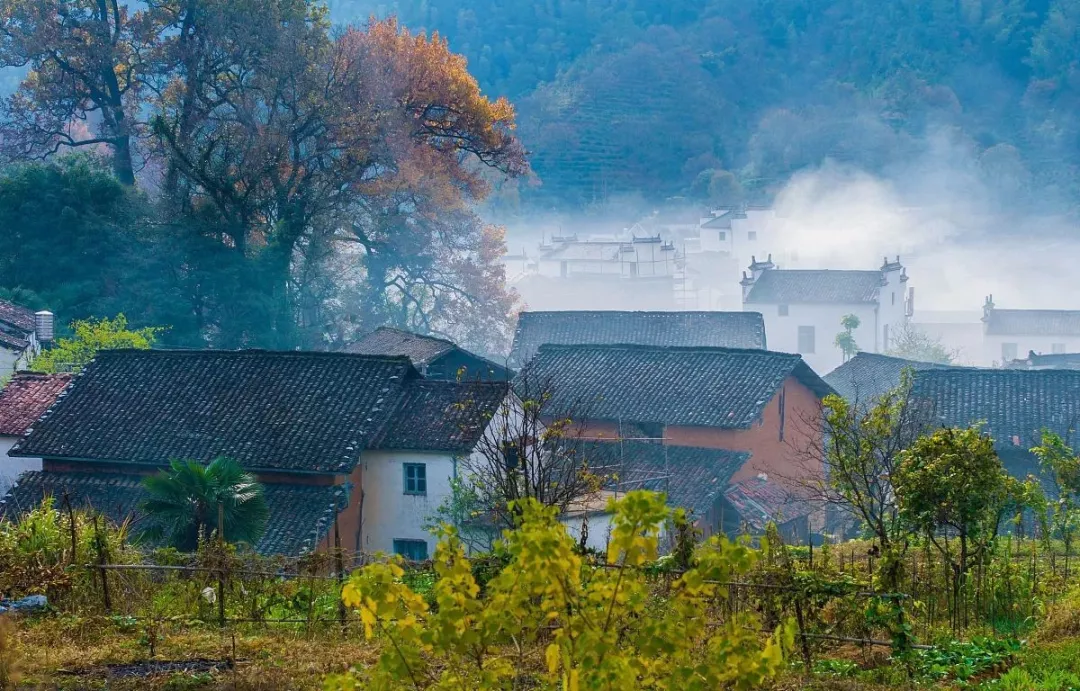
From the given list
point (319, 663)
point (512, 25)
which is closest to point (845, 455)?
point (319, 663)

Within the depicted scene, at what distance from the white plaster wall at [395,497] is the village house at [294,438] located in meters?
0.01

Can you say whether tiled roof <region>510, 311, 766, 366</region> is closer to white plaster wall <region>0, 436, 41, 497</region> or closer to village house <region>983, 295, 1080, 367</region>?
village house <region>983, 295, 1080, 367</region>

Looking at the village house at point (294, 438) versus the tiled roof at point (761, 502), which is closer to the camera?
the village house at point (294, 438)

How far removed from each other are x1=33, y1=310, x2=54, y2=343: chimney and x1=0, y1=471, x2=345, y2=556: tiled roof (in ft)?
28.2

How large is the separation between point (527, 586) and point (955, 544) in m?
6.23

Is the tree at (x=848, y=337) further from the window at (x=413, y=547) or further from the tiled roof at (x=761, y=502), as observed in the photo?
the window at (x=413, y=547)

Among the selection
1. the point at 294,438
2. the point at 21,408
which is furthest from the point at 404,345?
the point at 294,438

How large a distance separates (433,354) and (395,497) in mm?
8203

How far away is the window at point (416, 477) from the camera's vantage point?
61.8ft

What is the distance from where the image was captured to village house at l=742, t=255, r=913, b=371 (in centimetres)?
4516

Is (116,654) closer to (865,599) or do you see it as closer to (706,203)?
(865,599)

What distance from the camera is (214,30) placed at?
3203 centimetres

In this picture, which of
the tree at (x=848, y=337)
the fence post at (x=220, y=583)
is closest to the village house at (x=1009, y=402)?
the fence post at (x=220, y=583)

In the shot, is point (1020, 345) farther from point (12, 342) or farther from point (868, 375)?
point (12, 342)
